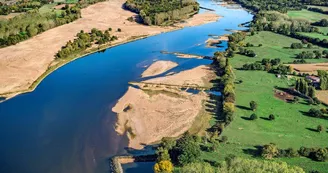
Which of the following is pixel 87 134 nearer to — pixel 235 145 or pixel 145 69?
pixel 235 145

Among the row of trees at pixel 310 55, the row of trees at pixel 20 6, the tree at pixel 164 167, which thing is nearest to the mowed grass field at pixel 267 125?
the tree at pixel 164 167

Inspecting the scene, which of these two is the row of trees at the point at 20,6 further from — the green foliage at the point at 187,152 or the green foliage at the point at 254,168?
the green foliage at the point at 254,168

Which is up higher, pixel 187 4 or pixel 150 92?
pixel 187 4

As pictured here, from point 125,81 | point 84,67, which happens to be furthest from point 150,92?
point 84,67

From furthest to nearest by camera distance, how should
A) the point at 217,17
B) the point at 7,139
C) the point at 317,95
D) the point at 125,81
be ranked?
the point at 217,17, the point at 125,81, the point at 317,95, the point at 7,139

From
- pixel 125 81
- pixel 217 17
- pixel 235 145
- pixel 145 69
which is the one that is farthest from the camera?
pixel 217 17

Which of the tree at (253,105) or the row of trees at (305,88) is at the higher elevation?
the row of trees at (305,88)
